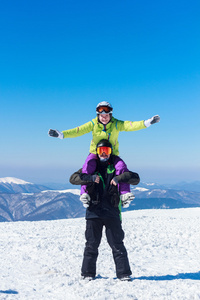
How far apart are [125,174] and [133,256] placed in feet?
7.91

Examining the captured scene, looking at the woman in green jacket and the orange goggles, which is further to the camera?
the woman in green jacket

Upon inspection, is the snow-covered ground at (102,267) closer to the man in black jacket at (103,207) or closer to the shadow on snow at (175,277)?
the shadow on snow at (175,277)

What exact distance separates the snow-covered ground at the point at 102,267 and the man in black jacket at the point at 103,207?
35cm

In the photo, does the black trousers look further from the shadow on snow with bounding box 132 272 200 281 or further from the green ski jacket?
the green ski jacket

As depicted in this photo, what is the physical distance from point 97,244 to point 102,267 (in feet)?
2.64

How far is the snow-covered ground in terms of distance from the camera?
335 centimetres

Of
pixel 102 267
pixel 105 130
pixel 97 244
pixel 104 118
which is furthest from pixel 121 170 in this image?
pixel 102 267

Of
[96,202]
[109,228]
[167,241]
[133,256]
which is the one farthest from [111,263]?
[167,241]

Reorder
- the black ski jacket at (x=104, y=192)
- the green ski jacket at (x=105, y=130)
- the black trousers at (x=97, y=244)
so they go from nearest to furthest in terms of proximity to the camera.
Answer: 1. the black trousers at (x=97, y=244)
2. the black ski jacket at (x=104, y=192)
3. the green ski jacket at (x=105, y=130)

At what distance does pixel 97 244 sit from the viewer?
420 centimetres

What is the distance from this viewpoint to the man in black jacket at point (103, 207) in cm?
411

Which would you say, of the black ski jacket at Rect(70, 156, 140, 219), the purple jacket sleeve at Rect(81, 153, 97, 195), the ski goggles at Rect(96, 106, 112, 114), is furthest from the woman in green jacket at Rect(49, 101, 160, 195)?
the black ski jacket at Rect(70, 156, 140, 219)

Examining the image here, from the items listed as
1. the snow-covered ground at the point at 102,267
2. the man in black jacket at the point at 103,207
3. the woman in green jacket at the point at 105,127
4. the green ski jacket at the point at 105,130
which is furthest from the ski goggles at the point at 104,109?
the snow-covered ground at the point at 102,267

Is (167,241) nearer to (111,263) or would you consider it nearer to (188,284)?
(111,263)
